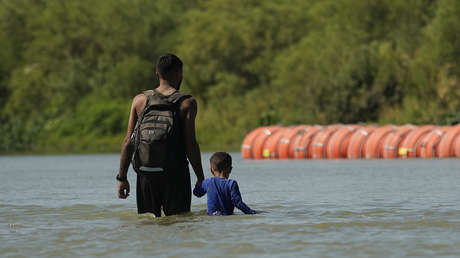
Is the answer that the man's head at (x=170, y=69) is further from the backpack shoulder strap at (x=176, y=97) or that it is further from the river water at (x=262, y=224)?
the river water at (x=262, y=224)

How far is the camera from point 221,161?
1058cm

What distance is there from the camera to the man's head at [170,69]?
9.90 metres

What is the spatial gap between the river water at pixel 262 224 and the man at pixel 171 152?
25cm

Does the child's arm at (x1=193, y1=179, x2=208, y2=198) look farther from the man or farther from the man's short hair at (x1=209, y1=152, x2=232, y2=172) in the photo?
the man's short hair at (x1=209, y1=152, x2=232, y2=172)

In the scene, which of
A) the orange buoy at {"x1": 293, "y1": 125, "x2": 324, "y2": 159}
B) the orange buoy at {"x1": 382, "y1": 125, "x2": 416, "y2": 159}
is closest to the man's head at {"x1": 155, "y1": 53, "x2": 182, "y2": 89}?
the orange buoy at {"x1": 382, "y1": 125, "x2": 416, "y2": 159}

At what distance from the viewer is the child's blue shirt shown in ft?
34.8

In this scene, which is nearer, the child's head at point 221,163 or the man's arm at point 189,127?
the man's arm at point 189,127

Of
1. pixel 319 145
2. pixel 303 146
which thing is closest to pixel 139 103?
pixel 319 145

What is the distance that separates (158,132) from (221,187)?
1.30 m

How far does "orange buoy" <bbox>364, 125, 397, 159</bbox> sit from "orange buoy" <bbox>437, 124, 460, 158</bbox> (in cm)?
231

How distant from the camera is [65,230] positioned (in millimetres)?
10219

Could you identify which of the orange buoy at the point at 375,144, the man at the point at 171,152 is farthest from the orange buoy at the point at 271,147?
the man at the point at 171,152

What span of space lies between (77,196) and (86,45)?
5913 centimetres

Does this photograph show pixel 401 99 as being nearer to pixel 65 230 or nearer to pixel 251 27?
pixel 251 27
